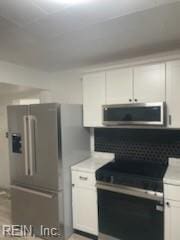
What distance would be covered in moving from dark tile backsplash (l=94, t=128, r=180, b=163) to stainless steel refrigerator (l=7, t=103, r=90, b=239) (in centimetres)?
46

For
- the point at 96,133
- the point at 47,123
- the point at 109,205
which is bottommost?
the point at 109,205

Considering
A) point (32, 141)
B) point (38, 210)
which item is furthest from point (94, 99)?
point (38, 210)

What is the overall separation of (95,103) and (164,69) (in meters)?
0.97

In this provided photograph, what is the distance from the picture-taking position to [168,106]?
7.02 ft

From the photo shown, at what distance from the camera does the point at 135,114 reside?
227 centimetres

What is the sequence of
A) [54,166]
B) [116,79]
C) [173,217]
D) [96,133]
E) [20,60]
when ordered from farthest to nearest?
[96,133], [20,60], [116,79], [54,166], [173,217]

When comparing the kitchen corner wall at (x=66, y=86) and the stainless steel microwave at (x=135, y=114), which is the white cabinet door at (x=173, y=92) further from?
the kitchen corner wall at (x=66, y=86)

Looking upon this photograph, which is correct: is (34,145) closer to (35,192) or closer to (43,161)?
(43,161)

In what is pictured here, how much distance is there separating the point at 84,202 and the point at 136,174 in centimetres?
79

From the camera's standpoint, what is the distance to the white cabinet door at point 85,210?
2.35 m

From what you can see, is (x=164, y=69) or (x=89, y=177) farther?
(x=89, y=177)

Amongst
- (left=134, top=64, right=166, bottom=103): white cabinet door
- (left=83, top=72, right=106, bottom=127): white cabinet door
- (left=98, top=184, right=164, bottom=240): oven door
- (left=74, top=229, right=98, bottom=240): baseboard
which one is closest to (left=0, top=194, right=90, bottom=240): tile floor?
(left=74, top=229, right=98, bottom=240): baseboard

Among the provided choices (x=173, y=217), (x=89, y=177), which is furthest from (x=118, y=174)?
(x=173, y=217)

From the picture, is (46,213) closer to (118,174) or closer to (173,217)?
(118,174)
